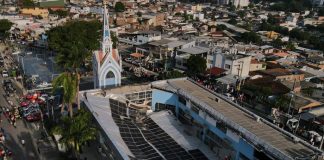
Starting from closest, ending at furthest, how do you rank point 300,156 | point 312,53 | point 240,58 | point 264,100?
point 300,156 < point 264,100 < point 240,58 < point 312,53

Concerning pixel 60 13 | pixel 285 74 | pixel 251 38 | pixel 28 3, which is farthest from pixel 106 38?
pixel 28 3

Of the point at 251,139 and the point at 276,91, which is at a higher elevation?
the point at 251,139

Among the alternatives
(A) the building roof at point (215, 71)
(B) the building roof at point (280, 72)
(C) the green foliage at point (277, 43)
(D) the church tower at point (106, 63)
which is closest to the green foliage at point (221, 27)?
(C) the green foliage at point (277, 43)

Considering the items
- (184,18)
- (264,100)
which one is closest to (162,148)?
(264,100)

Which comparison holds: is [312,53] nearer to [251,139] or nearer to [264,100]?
[264,100]

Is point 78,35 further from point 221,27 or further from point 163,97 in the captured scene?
point 221,27

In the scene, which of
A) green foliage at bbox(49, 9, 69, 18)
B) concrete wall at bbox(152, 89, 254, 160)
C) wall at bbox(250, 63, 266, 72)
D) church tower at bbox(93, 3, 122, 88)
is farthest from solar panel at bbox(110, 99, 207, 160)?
green foliage at bbox(49, 9, 69, 18)

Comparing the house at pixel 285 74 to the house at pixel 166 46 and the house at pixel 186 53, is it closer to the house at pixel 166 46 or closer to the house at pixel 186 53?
the house at pixel 186 53
